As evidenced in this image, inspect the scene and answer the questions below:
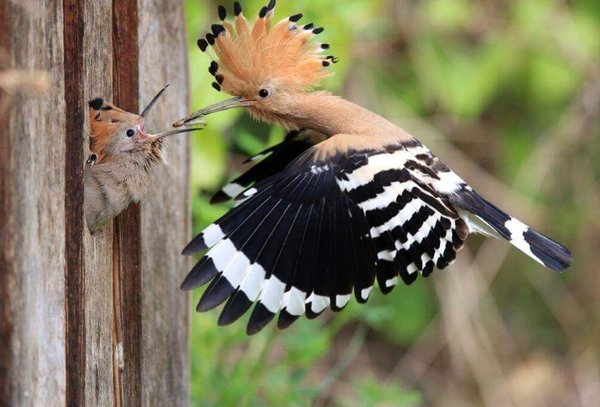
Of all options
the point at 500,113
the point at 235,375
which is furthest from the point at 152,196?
the point at 500,113

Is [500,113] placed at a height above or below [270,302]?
above

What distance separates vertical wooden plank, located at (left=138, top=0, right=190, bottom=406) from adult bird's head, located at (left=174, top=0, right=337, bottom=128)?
0.08 meters

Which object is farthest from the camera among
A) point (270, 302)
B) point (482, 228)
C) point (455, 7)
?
point (455, 7)

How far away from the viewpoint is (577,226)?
3.86 m

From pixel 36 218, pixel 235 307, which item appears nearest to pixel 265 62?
pixel 235 307

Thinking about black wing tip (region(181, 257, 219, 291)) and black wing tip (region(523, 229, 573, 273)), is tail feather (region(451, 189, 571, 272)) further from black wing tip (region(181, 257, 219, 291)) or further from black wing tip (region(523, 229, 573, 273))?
black wing tip (region(181, 257, 219, 291))

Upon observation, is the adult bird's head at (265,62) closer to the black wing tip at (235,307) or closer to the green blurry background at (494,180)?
the black wing tip at (235,307)

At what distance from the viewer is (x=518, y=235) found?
2.05m

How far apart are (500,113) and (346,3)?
1.45m

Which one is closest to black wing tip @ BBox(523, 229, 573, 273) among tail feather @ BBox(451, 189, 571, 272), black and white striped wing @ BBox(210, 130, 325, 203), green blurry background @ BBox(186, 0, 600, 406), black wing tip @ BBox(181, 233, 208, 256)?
tail feather @ BBox(451, 189, 571, 272)

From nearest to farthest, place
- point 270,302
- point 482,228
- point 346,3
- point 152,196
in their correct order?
point 270,302, point 152,196, point 482,228, point 346,3

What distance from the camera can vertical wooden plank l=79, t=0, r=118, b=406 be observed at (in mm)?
1495

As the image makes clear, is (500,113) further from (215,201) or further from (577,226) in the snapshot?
(215,201)

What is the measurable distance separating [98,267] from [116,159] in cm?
18
